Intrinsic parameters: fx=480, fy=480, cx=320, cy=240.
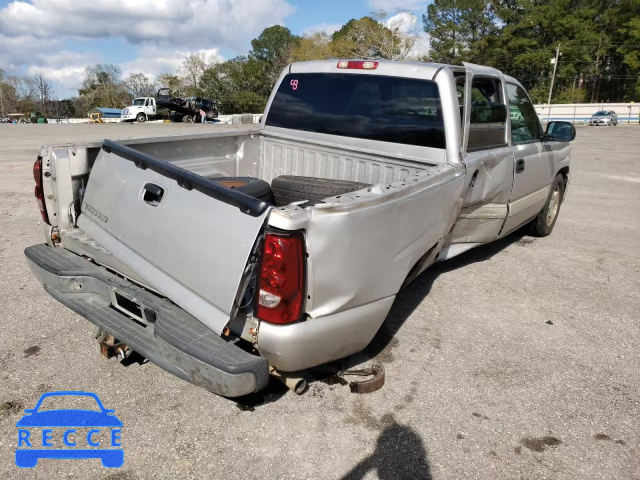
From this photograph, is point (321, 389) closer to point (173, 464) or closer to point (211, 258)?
point (173, 464)

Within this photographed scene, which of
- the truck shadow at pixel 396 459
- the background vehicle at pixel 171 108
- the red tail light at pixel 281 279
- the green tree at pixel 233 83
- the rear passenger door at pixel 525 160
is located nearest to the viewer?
the red tail light at pixel 281 279

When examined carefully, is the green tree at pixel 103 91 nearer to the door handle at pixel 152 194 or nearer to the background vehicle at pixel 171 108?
the background vehicle at pixel 171 108

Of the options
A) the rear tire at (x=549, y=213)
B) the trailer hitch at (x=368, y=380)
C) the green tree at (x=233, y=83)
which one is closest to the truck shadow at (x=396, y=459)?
the trailer hitch at (x=368, y=380)

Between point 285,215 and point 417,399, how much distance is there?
5.08ft

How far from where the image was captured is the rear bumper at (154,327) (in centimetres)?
216

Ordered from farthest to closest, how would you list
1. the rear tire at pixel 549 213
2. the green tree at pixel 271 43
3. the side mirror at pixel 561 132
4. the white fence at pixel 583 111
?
1. the green tree at pixel 271 43
2. the white fence at pixel 583 111
3. the rear tire at pixel 549 213
4. the side mirror at pixel 561 132

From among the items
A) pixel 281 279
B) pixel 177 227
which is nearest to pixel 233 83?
pixel 177 227

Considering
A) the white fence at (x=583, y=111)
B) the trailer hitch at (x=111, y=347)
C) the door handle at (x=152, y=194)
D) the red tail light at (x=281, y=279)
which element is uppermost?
the white fence at (x=583, y=111)

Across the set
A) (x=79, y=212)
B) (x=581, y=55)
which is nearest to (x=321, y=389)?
(x=79, y=212)

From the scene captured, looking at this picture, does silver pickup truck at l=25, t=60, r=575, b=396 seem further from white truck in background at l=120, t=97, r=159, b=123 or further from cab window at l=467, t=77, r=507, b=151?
white truck in background at l=120, t=97, r=159, b=123

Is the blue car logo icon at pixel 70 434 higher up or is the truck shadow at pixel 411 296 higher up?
the truck shadow at pixel 411 296

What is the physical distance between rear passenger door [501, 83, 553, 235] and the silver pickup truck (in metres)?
0.04

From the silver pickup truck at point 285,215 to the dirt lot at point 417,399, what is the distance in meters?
0.43

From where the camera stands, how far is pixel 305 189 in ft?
11.3
